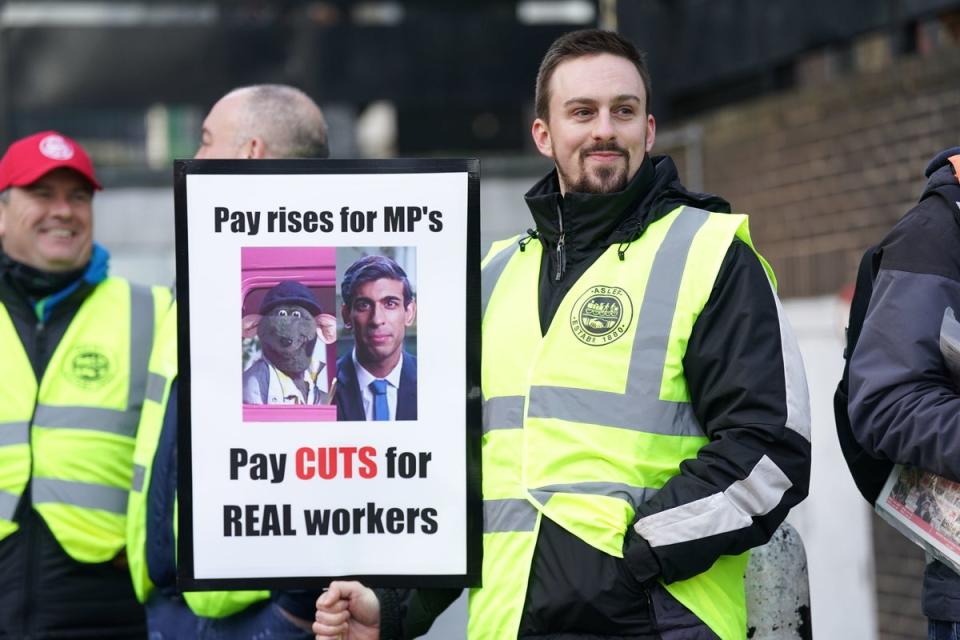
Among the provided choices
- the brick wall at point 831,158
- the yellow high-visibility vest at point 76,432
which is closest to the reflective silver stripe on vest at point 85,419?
the yellow high-visibility vest at point 76,432

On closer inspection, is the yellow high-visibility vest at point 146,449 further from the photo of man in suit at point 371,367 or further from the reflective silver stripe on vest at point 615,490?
the reflective silver stripe on vest at point 615,490

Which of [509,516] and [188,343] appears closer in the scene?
[509,516]

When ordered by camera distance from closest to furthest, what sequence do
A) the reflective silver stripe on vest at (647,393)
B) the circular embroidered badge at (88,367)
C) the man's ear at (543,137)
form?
the reflective silver stripe on vest at (647,393), the man's ear at (543,137), the circular embroidered badge at (88,367)

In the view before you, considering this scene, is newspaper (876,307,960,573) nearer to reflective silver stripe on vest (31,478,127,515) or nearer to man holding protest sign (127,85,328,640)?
man holding protest sign (127,85,328,640)

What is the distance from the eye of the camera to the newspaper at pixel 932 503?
321 cm

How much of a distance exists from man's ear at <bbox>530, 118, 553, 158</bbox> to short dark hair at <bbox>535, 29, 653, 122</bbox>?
25 mm

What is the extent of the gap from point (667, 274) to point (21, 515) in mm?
2365

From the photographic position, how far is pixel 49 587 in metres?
4.64

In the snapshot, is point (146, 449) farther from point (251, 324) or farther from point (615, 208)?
point (615, 208)

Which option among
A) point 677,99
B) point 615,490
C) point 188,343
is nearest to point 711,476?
Answer: point 615,490

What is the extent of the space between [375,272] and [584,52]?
726 mm

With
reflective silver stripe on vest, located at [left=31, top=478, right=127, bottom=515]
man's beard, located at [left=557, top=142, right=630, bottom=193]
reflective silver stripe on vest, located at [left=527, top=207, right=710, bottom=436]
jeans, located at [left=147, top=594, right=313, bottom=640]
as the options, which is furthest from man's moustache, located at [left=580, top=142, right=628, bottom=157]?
reflective silver stripe on vest, located at [left=31, top=478, right=127, bottom=515]

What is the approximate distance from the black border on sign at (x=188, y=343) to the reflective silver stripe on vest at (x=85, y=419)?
4.05 feet

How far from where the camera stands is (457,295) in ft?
11.7
